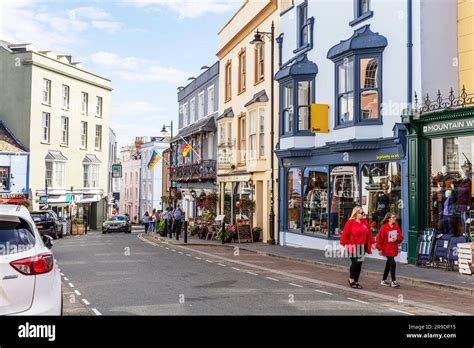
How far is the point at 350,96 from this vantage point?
19.1m

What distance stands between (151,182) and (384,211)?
5437 centimetres

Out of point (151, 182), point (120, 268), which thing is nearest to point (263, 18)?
point (120, 268)

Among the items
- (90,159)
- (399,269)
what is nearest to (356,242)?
(399,269)

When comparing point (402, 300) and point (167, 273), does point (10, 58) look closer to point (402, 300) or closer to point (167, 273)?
point (167, 273)

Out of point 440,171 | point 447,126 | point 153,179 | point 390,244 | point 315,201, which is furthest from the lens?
point 153,179

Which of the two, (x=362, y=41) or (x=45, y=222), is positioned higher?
(x=362, y=41)

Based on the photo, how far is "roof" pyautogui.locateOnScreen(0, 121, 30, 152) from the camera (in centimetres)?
4078

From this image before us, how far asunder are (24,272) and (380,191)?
13.8m

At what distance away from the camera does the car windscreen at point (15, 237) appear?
6.09 metres

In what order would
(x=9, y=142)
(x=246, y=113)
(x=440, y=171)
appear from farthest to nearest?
1. (x=9, y=142)
2. (x=246, y=113)
3. (x=440, y=171)

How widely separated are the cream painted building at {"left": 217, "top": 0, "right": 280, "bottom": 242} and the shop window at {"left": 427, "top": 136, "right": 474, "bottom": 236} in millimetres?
9905

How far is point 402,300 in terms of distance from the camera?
10758 millimetres

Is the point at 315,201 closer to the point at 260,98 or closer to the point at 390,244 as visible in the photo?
the point at 260,98

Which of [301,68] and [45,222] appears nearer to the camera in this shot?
[301,68]
